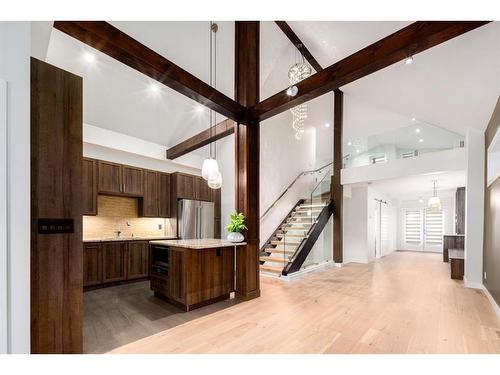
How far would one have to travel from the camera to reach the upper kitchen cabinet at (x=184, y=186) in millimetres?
6156

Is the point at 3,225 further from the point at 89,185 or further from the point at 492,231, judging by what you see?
the point at 492,231

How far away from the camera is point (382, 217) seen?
9266mm

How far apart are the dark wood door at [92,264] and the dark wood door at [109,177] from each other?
1115mm

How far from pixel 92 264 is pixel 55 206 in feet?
10.1

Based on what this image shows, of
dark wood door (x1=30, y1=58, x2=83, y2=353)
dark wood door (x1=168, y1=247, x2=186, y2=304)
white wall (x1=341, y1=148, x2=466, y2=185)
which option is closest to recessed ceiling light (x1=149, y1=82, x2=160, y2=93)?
dark wood door (x1=30, y1=58, x2=83, y2=353)

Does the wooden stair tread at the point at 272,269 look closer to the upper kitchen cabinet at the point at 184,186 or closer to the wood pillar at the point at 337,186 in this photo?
the wood pillar at the point at 337,186

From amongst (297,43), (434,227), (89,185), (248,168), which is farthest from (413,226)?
(89,185)

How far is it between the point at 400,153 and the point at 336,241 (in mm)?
2842

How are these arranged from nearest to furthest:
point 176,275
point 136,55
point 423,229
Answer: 1. point 136,55
2. point 176,275
3. point 423,229

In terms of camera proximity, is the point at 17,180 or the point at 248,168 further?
the point at 248,168

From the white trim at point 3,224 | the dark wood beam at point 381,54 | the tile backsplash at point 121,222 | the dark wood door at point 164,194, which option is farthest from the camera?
the dark wood door at point 164,194

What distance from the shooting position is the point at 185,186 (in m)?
6.32

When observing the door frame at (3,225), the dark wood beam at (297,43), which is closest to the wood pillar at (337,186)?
the dark wood beam at (297,43)
